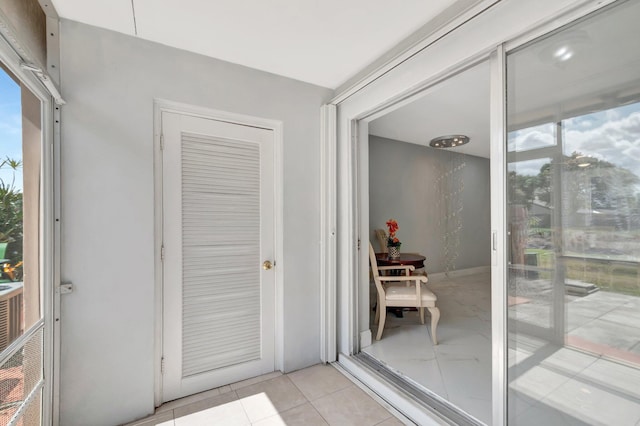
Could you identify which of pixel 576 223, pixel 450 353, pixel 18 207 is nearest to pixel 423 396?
pixel 450 353

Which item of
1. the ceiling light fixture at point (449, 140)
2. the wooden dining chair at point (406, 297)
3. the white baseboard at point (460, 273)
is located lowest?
the white baseboard at point (460, 273)

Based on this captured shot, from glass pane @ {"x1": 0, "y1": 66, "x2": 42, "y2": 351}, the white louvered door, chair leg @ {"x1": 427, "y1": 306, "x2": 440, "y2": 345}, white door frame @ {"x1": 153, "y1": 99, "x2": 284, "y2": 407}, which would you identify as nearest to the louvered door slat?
the white louvered door

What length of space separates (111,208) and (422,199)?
15.2ft

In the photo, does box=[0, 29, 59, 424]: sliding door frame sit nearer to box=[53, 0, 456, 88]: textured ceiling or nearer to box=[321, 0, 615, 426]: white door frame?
box=[53, 0, 456, 88]: textured ceiling

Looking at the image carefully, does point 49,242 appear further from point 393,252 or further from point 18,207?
point 393,252

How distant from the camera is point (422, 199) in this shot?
5.12 metres

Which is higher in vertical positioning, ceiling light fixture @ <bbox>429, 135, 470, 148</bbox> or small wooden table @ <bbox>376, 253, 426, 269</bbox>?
ceiling light fixture @ <bbox>429, 135, 470, 148</bbox>

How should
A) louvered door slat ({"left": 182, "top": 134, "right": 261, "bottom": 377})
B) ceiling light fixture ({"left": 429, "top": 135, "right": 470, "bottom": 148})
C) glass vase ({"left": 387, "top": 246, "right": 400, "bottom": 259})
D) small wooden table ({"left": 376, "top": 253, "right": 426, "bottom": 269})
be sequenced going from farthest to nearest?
ceiling light fixture ({"left": 429, "top": 135, "right": 470, "bottom": 148}) < glass vase ({"left": 387, "top": 246, "right": 400, "bottom": 259}) < small wooden table ({"left": 376, "top": 253, "right": 426, "bottom": 269}) < louvered door slat ({"left": 182, "top": 134, "right": 261, "bottom": 377})

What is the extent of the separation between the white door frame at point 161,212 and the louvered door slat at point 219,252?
0.52ft

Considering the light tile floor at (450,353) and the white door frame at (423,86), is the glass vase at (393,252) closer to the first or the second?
the light tile floor at (450,353)

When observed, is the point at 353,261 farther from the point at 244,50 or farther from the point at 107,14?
the point at 107,14

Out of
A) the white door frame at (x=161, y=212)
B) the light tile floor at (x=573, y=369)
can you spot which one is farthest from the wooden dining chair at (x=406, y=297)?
the white door frame at (x=161, y=212)

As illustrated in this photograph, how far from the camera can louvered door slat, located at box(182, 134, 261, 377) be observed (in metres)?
2.09

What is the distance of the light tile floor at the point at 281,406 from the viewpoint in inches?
71.6
